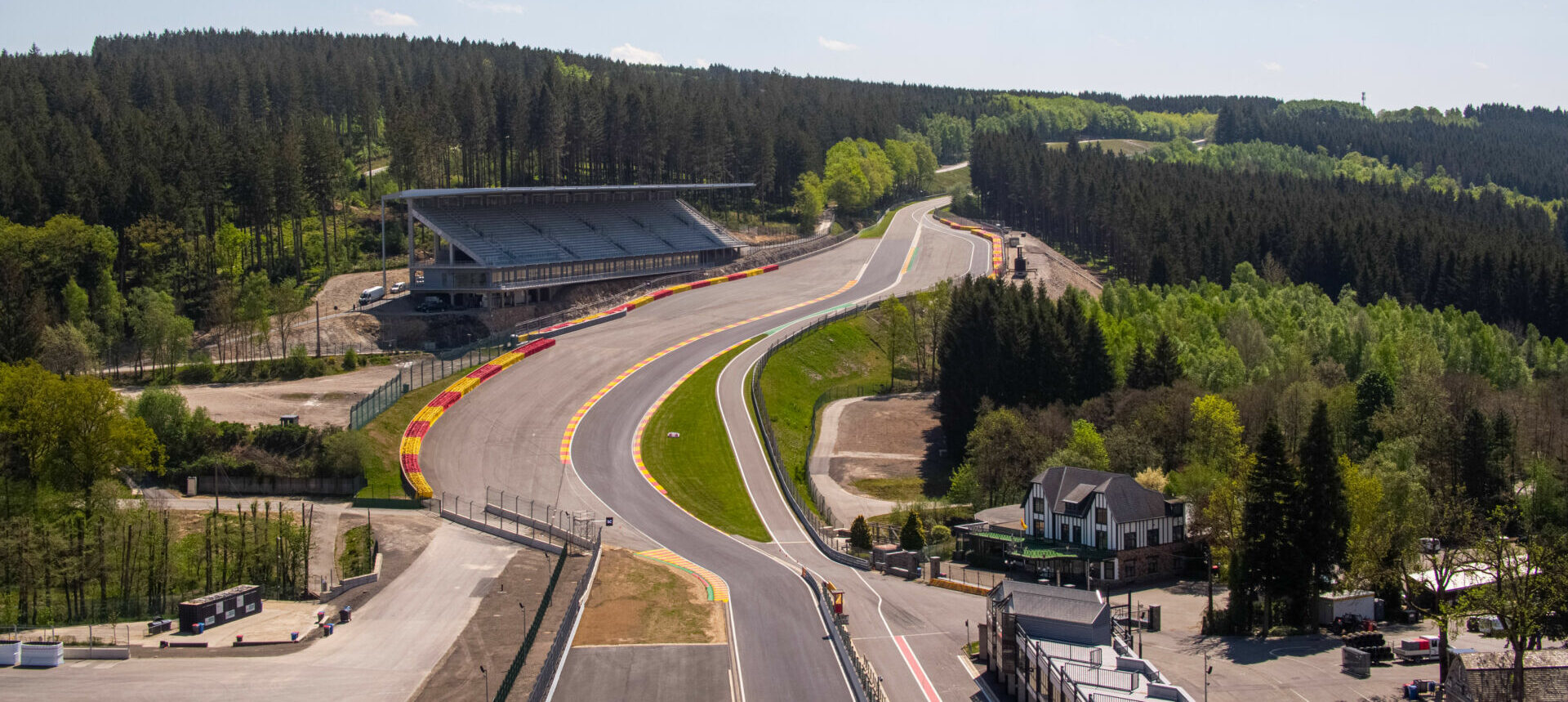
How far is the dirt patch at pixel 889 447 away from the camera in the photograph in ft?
269

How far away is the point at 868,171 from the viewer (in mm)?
172375

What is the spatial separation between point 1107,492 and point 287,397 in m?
45.1

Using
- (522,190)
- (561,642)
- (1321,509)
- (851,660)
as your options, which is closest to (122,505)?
(561,642)

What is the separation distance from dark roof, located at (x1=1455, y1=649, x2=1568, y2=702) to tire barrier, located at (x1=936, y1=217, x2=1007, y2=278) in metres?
73.8

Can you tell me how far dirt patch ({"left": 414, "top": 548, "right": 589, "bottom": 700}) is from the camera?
46781 mm

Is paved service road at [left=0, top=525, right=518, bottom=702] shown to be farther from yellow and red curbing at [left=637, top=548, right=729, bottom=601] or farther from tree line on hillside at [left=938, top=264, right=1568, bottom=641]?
tree line on hillside at [left=938, top=264, right=1568, bottom=641]

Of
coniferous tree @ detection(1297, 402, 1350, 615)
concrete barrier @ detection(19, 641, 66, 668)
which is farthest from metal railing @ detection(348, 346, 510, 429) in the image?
coniferous tree @ detection(1297, 402, 1350, 615)

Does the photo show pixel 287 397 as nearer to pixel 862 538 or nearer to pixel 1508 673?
pixel 862 538

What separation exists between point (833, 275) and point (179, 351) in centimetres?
5916

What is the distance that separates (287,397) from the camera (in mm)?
78625

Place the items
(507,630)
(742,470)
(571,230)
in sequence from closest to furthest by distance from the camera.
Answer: (507,630) < (742,470) < (571,230)

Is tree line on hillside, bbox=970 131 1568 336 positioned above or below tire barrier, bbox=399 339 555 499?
above

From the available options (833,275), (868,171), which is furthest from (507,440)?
(868,171)

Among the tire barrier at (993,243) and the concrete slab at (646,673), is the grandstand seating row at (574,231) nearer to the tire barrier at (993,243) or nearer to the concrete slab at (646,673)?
the tire barrier at (993,243)
